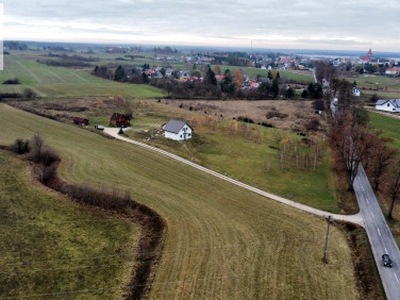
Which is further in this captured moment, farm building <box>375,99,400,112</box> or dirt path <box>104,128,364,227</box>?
farm building <box>375,99,400,112</box>

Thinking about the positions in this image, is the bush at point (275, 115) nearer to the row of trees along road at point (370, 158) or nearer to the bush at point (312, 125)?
the bush at point (312, 125)

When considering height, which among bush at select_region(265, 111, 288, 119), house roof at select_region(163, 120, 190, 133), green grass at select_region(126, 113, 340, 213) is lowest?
green grass at select_region(126, 113, 340, 213)

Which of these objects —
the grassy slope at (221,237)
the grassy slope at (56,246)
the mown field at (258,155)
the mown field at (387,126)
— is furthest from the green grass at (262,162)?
the grassy slope at (56,246)

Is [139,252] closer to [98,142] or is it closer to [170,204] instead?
[170,204]

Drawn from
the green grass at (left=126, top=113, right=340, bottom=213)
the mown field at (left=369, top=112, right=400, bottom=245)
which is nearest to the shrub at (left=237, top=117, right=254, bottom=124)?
the green grass at (left=126, top=113, right=340, bottom=213)

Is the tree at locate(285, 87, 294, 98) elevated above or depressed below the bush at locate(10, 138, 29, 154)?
above

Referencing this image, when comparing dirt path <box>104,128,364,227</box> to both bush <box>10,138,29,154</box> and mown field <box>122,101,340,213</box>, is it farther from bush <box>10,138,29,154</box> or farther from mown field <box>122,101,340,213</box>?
bush <box>10,138,29,154</box>

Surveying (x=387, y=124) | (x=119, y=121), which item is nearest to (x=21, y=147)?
(x=119, y=121)
